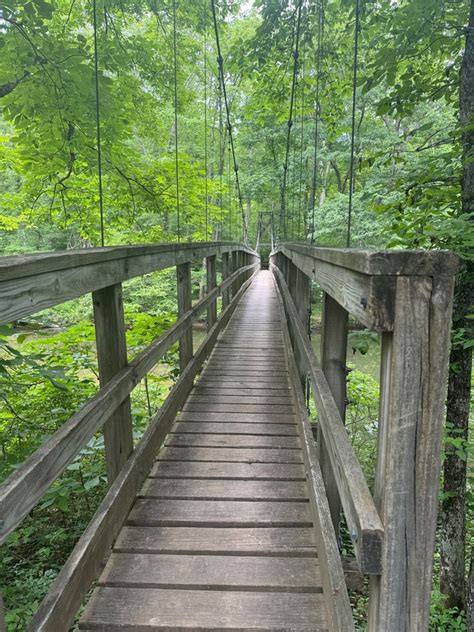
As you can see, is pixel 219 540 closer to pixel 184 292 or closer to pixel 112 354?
pixel 112 354

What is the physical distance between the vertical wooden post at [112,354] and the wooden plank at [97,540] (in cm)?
10

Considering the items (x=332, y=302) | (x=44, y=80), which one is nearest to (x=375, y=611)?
(x=332, y=302)

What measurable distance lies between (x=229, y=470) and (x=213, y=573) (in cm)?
75

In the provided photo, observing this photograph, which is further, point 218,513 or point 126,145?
point 126,145

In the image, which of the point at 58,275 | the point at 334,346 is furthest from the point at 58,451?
the point at 334,346

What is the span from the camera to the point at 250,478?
7.35ft

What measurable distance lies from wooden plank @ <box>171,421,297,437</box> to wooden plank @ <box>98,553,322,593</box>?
3.70 feet

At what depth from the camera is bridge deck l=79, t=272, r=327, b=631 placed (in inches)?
56.0

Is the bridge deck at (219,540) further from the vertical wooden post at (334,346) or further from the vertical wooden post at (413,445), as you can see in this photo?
the vertical wooden post at (413,445)

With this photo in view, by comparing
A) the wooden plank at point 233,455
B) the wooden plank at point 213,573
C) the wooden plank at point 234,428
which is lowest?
the wooden plank at point 213,573

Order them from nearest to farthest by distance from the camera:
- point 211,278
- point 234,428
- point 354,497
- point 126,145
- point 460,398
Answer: point 354,497 < point 234,428 < point 460,398 < point 211,278 < point 126,145

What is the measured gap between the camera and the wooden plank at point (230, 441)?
2.61 meters

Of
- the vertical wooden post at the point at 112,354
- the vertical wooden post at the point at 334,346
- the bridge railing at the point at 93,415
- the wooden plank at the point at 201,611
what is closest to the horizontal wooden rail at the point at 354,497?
the vertical wooden post at the point at 334,346

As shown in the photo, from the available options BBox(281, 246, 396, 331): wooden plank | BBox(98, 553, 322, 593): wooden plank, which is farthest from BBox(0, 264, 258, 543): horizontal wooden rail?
BBox(281, 246, 396, 331): wooden plank
